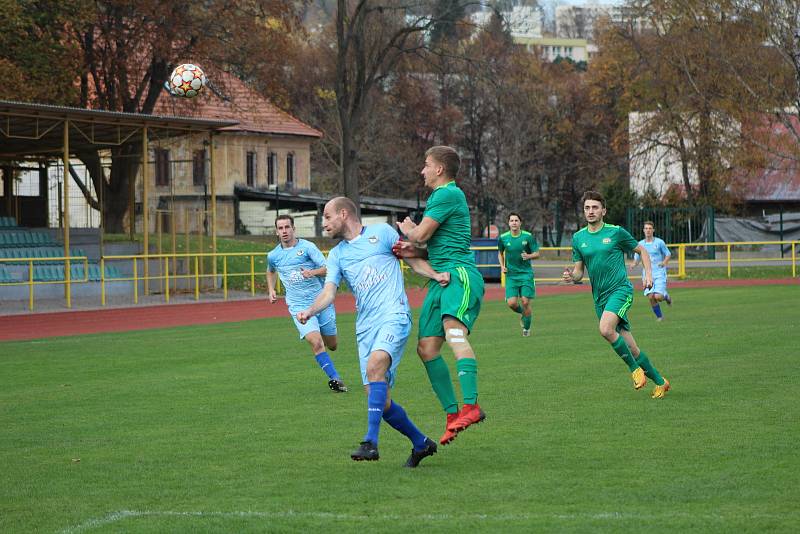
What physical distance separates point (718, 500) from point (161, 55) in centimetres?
3287

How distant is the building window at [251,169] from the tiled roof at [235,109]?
1455mm

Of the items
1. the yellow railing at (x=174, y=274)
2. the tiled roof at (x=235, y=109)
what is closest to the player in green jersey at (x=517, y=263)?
the yellow railing at (x=174, y=274)

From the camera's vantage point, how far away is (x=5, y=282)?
2858cm

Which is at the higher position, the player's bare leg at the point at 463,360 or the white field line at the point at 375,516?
the player's bare leg at the point at 463,360

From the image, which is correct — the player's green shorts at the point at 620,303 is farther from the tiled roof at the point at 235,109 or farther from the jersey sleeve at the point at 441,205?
the tiled roof at the point at 235,109

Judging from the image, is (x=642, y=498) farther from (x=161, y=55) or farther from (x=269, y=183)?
(x=269, y=183)

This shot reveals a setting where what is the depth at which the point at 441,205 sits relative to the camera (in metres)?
8.16

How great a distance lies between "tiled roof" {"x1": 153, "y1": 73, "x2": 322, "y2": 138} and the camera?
132 ft

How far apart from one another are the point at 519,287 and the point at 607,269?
8.23 metres

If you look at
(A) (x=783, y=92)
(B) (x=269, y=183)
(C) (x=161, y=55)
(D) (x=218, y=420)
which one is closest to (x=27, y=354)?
(D) (x=218, y=420)

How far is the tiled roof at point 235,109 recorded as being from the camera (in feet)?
132

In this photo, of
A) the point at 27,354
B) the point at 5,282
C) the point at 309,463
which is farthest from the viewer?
the point at 5,282

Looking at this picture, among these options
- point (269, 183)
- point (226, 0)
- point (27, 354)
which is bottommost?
point (27, 354)

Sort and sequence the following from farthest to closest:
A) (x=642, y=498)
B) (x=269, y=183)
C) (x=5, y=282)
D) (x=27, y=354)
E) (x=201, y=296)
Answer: (x=269, y=183) → (x=201, y=296) → (x=5, y=282) → (x=27, y=354) → (x=642, y=498)
